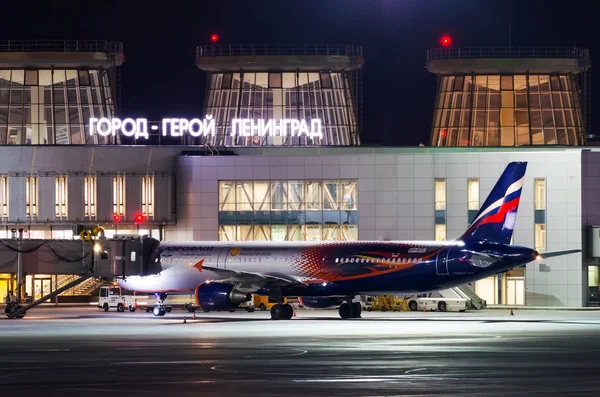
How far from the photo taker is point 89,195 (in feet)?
332

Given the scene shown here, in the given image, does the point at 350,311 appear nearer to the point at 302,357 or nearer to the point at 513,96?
the point at 302,357

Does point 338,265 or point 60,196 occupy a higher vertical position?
point 60,196

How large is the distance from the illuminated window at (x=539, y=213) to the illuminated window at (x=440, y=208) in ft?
22.7

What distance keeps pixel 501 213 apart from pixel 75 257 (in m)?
24.7

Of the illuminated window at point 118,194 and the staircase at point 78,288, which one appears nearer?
the illuminated window at point 118,194

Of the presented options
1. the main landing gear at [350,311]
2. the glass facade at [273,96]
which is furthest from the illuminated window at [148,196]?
the main landing gear at [350,311]

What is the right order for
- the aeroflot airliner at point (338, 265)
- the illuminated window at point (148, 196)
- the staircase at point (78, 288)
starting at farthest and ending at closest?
the staircase at point (78, 288), the illuminated window at point (148, 196), the aeroflot airliner at point (338, 265)

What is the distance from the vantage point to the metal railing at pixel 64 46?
12488cm

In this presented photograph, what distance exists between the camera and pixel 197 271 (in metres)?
78.3

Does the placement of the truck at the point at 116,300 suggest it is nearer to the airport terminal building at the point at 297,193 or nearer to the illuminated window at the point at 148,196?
the airport terminal building at the point at 297,193

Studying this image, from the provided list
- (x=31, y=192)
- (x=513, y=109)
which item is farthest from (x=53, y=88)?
(x=513, y=109)

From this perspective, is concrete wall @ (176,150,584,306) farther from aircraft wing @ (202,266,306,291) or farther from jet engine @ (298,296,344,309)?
aircraft wing @ (202,266,306,291)

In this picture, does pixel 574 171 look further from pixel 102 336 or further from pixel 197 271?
pixel 102 336

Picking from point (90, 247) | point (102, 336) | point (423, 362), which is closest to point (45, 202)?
point (90, 247)
